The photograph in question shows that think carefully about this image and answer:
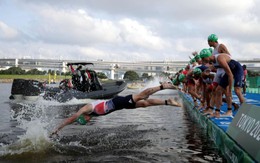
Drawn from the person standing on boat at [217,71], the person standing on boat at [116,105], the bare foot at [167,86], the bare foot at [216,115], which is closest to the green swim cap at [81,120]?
the person standing on boat at [116,105]

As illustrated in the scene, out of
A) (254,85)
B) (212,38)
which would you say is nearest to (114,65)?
(254,85)

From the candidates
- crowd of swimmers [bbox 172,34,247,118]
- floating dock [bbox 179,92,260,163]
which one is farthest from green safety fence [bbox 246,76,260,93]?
floating dock [bbox 179,92,260,163]

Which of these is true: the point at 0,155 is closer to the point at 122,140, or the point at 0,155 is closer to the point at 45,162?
the point at 45,162

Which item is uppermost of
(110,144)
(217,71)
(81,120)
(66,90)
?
(217,71)

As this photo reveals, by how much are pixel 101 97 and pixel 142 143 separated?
600 inches

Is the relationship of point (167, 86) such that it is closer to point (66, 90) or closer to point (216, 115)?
point (216, 115)

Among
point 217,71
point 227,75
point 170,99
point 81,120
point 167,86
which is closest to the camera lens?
point 167,86

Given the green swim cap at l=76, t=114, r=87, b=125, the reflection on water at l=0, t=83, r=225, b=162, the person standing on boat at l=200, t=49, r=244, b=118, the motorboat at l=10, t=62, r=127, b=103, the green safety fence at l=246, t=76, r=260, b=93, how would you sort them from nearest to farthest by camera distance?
the reflection on water at l=0, t=83, r=225, b=162
the person standing on boat at l=200, t=49, r=244, b=118
the green swim cap at l=76, t=114, r=87, b=125
the motorboat at l=10, t=62, r=127, b=103
the green safety fence at l=246, t=76, r=260, b=93

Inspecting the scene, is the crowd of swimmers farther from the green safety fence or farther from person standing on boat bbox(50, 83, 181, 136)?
the green safety fence

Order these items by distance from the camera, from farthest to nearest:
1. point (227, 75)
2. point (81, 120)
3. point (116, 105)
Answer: point (81, 120), point (116, 105), point (227, 75)

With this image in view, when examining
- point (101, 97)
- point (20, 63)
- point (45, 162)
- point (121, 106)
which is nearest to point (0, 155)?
point (45, 162)

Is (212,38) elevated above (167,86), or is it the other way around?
(212,38)

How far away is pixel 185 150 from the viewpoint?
721 centimetres

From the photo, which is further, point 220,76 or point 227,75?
point 220,76
